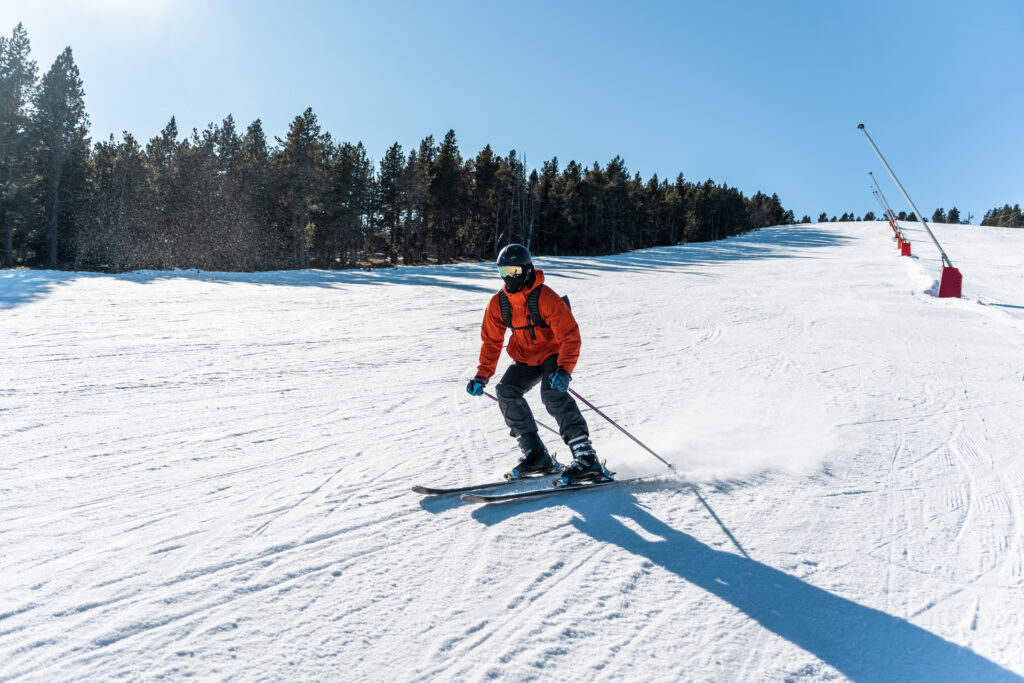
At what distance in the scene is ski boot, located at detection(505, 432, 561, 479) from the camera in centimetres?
409

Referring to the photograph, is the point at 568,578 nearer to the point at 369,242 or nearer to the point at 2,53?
the point at 2,53

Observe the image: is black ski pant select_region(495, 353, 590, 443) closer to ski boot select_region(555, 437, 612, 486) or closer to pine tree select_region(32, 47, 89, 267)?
ski boot select_region(555, 437, 612, 486)

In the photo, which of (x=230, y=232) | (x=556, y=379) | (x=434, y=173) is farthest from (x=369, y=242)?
(x=556, y=379)

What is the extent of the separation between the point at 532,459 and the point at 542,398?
565mm

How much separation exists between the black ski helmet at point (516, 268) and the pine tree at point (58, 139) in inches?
1541

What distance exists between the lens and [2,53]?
32.0 metres

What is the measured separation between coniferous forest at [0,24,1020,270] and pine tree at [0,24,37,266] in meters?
0.06

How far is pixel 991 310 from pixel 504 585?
13870mm

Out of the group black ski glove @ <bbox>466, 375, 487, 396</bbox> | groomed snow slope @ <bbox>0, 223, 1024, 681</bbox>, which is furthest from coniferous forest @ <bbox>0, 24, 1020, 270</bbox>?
black ski glove @ <bbox>466, 375, 487, 396</bbox>

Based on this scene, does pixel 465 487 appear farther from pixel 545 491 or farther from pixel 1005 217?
pixel 1005 217

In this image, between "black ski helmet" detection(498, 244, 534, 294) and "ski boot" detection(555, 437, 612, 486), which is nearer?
"black ski helmet" detection(498, 244, 534, 294)

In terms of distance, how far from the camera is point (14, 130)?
1228 inches

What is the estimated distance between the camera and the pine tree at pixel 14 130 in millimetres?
30219

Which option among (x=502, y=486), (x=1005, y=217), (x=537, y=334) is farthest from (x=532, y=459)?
(x=1005, y=217)
